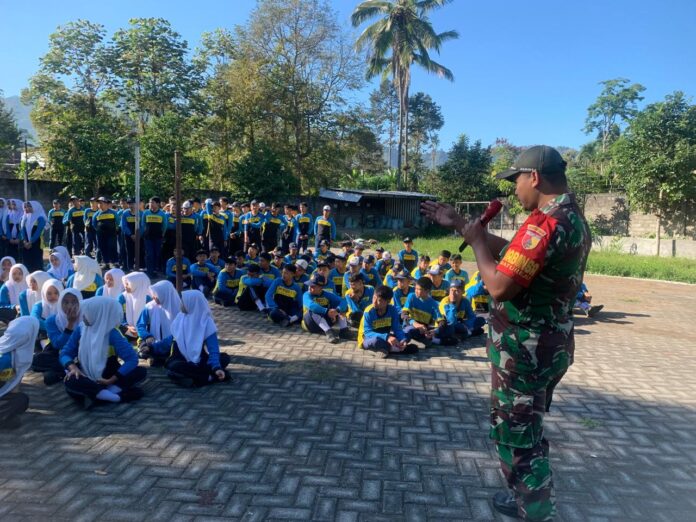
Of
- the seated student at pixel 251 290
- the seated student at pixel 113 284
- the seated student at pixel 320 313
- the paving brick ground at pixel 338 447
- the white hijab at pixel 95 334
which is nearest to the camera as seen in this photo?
the paving brick ground at pixel 338 447

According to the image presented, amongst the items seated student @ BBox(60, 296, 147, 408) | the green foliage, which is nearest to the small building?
the green foliage

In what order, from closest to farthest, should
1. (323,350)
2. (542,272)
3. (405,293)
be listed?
1. (542,272)
2. (323,350)
3. (405,293)

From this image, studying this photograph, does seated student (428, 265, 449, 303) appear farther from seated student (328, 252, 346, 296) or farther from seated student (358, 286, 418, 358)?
seated student (358, 286, 418, 358)

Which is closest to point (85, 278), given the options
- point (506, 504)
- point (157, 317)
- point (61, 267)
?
point (61, 267)

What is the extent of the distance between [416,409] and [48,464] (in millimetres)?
3012

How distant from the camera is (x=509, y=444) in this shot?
2492 mm

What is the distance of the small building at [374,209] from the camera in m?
24.6

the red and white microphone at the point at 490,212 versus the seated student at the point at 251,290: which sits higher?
the red and white microphone at the point at 490,212

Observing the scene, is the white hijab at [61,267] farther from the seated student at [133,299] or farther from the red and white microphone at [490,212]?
the red and white microphone at [490,212]

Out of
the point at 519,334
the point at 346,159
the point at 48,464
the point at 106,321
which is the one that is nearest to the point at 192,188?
the point at 346,159

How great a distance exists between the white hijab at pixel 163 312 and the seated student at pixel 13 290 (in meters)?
2.20

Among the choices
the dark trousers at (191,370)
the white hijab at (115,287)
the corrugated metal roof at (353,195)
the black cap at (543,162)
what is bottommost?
the dark trousers at (191,370)

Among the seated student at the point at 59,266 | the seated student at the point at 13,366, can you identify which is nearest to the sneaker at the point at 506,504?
the seated student at the point at 13,366

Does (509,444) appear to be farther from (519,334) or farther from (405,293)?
(405,293)
